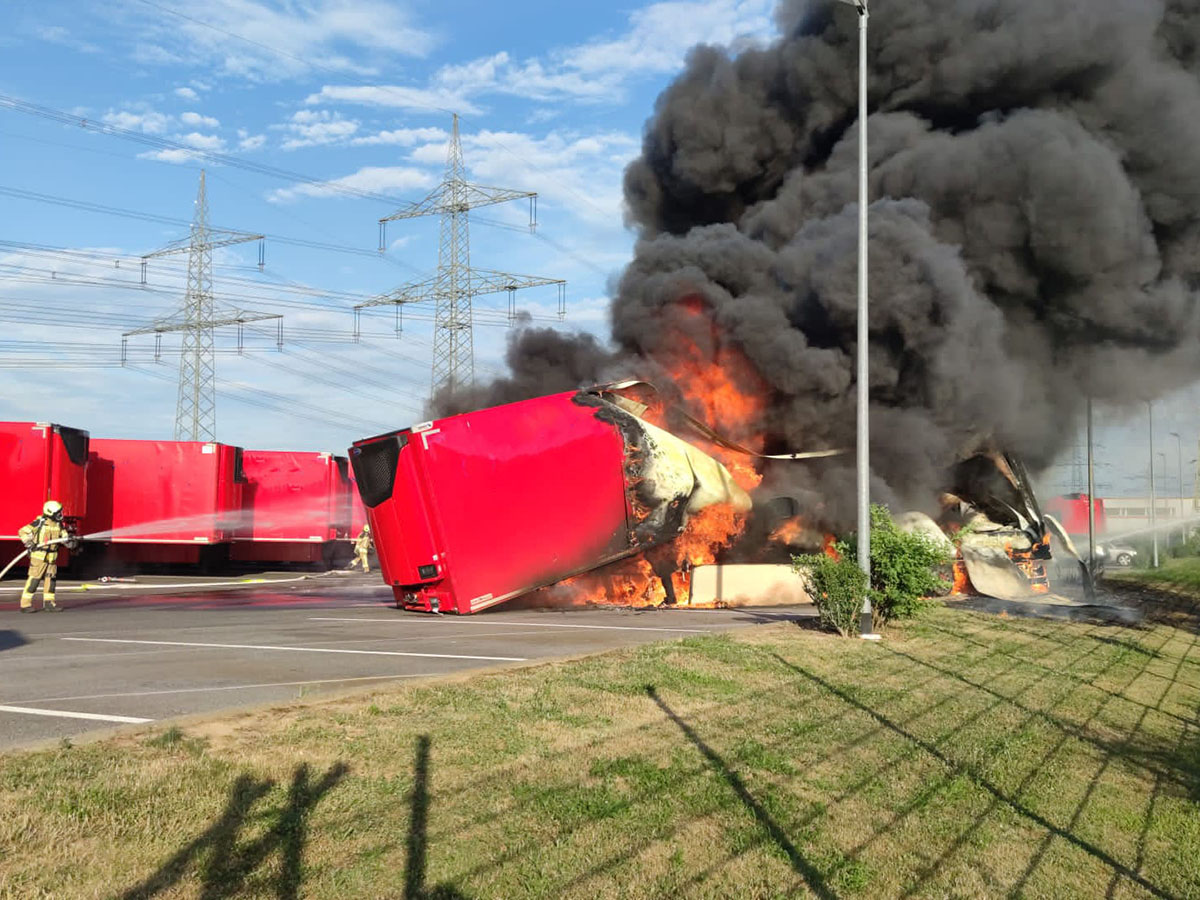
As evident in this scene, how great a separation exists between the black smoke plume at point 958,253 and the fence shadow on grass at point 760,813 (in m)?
12.0

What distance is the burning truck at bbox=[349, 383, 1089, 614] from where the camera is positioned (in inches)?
535

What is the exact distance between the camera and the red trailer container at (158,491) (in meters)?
22.8

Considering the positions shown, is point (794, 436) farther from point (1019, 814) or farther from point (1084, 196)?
point (1019, 814)

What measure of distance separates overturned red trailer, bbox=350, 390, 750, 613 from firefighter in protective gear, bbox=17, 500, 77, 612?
4.97 m

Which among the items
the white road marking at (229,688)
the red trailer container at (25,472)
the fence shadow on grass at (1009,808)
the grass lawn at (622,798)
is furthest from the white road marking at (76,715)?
the red trailer container at (25,472)

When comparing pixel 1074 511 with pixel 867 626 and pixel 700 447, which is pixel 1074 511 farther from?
pixel 867 626

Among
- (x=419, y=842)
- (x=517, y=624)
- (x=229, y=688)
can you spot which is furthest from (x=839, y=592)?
(x=419, y=842)

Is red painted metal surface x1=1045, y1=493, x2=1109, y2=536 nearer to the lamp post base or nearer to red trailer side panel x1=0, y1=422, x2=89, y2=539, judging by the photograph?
the lamp post base

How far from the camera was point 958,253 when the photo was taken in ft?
66.3

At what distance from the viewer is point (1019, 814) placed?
5.46 metres

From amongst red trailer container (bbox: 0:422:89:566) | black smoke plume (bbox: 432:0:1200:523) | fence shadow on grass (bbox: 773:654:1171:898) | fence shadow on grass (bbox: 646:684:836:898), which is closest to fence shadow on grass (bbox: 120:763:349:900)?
fence shadow on grass (bbox: 646:684:836:898)

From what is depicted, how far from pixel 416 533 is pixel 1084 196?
14.8 meters

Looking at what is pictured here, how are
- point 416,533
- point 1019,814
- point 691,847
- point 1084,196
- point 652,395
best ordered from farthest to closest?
point 1084,196
point 652,395
point 416,533
point 1019,814
point 691,847

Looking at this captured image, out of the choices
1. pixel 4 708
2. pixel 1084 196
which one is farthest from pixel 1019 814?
pixel 1084 196
